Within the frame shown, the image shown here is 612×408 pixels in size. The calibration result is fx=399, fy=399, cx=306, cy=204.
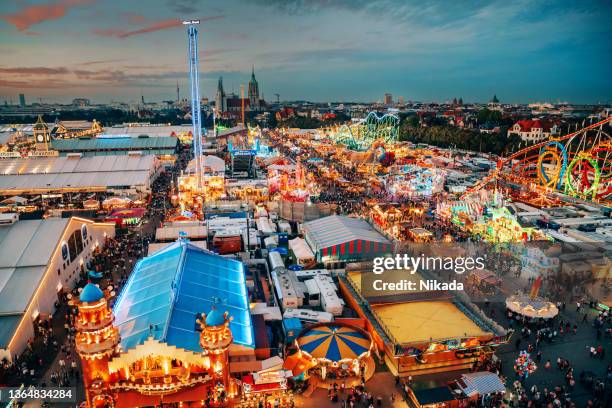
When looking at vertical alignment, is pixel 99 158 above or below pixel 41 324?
above

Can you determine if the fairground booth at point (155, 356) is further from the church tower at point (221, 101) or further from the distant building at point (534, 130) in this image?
the church tower at point (221, 101)

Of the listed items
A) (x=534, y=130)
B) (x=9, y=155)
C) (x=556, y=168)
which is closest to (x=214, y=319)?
(x=556, y=168)

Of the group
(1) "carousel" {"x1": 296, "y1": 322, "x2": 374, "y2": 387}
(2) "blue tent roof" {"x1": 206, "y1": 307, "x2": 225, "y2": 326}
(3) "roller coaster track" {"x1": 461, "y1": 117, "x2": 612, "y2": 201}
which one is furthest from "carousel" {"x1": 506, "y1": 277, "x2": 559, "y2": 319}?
(3) "roller coaster track" {"x1": 461, "y1": 117, "x2": 612, "y2": 201}

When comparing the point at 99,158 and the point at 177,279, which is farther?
the point at 99,158

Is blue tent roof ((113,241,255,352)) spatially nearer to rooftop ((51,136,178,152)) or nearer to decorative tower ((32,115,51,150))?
rooftop ((51,136,178,152))

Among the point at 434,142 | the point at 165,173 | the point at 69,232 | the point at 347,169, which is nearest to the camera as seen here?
the point at 69,232

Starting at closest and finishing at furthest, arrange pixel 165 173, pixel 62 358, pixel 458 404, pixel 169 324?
pixel 169 324
pixel 458 404
pixel 62 358
pixel 165 173

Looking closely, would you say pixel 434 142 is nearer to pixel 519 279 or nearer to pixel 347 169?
pixel 347 169

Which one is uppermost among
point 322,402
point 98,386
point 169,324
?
point 169,324

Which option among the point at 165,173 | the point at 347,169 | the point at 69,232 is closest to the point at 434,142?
the point at 347,169
